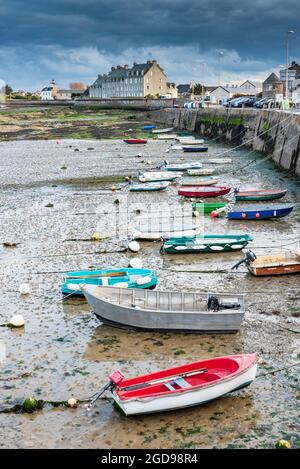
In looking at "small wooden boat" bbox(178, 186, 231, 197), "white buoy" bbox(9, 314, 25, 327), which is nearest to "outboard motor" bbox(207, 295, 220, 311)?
"white buoy" bbox(9, 314, 25, 327)

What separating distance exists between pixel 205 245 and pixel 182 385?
10.1 m

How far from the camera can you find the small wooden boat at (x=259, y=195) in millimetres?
28422

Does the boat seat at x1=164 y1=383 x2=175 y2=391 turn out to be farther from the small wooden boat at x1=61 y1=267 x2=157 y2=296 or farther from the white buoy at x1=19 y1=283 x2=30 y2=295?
the white buoy at x1=19 y1=283 x2=30 y2=295

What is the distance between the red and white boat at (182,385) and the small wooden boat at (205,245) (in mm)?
9385

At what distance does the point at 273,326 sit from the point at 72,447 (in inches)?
253

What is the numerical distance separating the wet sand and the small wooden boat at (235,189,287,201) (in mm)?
1060

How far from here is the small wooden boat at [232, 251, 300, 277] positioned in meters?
17.9

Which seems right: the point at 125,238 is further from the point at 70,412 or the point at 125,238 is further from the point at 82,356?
the point at 70,412

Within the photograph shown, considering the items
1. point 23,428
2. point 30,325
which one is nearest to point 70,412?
point 23,428

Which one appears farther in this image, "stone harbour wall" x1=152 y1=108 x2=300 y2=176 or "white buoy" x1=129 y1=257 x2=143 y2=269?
"stone harbour wall" x1=152 y1=108 x2=300 y2=176

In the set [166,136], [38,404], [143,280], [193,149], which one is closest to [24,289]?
[143,280]

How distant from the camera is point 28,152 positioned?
57844 mm

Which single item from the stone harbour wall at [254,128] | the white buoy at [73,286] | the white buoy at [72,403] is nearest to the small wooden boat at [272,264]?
the white buoy at [73,286]
